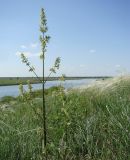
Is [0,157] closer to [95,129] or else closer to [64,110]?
[64,110]

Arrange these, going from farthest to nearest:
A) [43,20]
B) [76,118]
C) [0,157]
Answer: [76,118] < [43,20] < [0,157]

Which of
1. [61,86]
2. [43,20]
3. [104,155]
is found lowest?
[104,155]

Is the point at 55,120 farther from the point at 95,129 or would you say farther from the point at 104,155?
the point at 104,155

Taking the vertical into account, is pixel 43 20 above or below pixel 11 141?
above

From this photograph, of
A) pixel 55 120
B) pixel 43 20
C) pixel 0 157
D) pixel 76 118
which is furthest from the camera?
pixel 76 118

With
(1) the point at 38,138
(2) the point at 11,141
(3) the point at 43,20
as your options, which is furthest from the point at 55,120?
(3) the point at 43,20

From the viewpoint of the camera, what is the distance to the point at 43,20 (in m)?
4.39

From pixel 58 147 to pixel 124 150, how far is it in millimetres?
887

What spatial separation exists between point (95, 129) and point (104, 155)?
0.76 metres

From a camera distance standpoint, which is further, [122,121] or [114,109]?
→ [114,109]

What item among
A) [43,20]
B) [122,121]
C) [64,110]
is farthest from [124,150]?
[43,20]

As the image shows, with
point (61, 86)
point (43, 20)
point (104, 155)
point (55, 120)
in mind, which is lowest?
point (104, 155)

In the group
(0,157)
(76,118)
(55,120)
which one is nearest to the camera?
(0,157)

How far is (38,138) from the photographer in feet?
15.1
